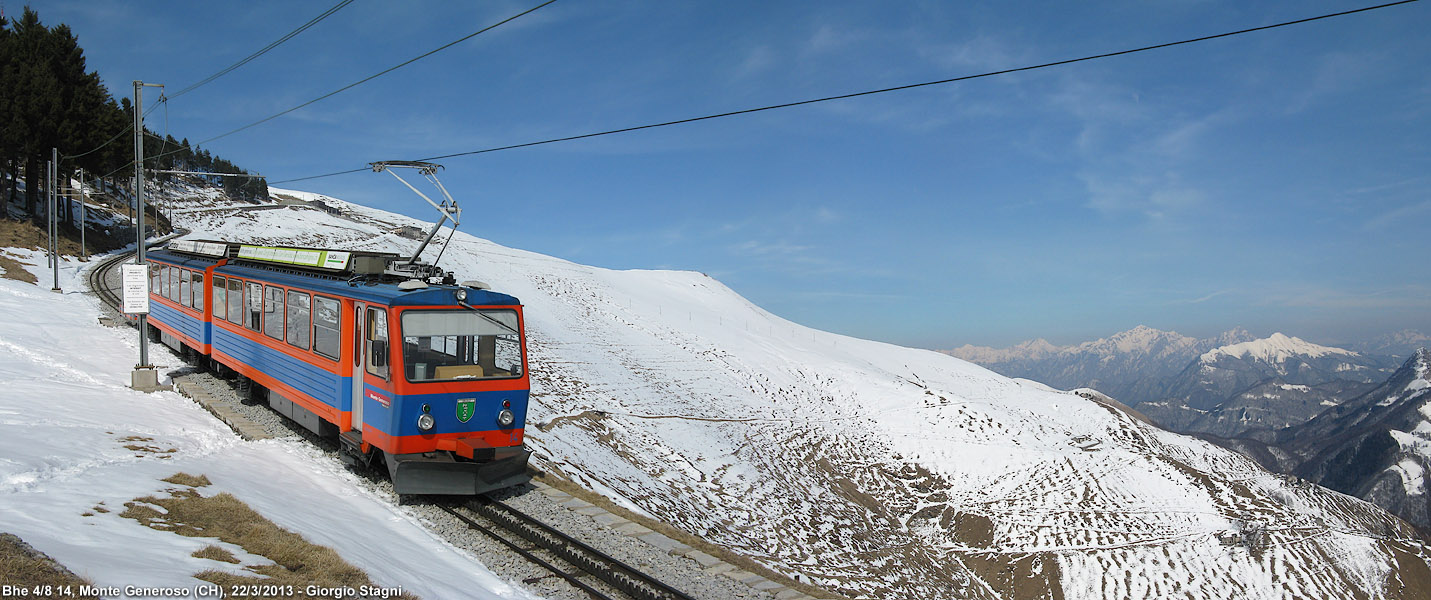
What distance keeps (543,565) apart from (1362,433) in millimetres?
256740

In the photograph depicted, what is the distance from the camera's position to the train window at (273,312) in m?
15.2

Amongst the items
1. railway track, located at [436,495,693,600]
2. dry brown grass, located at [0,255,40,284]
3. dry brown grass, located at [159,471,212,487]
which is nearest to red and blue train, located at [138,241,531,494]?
railway track, located at [436,495,693,600]

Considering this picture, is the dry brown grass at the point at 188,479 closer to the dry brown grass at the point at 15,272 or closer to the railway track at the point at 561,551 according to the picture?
the railway track at the point at 561,551

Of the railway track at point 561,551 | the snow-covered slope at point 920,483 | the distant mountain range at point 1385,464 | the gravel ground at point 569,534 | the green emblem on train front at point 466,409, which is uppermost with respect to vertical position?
the green emblem on train front at point 466,409

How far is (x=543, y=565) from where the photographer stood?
9.95m

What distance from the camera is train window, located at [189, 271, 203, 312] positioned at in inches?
794

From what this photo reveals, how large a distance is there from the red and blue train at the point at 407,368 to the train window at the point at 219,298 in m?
4.51

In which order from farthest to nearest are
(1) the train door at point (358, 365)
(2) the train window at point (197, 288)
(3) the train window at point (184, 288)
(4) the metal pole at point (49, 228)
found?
(4) the metal pole at point (49, 228), (3) the train window at point (184, 288), (2) the train window at point (197, 288), (1) the train door at point (358, 365)

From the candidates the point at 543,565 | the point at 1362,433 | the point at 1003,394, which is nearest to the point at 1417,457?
the point at 1362,433

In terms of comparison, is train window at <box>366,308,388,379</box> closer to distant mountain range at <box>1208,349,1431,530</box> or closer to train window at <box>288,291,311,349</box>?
→ train window at <box>288,291,311,349</box>

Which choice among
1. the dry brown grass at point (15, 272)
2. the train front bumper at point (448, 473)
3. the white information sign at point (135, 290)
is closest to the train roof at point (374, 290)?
the train front bumper at point (448, 473)

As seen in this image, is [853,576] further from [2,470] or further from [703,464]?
[2,470]

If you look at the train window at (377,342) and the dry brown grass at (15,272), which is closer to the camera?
the train window at (377,342)

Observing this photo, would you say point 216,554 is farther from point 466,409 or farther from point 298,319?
point 298,319
